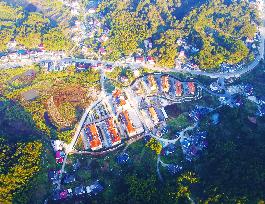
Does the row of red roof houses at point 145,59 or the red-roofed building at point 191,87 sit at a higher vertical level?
the row of red roof houses at point 145,59

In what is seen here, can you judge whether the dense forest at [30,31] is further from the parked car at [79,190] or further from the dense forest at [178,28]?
the parked car at [79,190]

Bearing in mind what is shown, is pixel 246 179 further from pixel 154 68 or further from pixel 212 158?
pixel 154 68

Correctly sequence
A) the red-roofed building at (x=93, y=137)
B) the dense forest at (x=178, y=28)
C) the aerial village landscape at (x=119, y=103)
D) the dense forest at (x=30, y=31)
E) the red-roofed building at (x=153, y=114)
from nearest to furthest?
the aerial village landscape at (x=119, y=103) → the red-roofed building at (x=93, y=137) → the red-roofed building at (x=153, y=114) → the dense forest at (x=178, y=28) → the dense forest at (x=30, y=31)

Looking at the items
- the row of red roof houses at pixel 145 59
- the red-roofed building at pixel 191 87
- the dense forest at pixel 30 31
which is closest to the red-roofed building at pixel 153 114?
the red-roofed building at pixel 191 87

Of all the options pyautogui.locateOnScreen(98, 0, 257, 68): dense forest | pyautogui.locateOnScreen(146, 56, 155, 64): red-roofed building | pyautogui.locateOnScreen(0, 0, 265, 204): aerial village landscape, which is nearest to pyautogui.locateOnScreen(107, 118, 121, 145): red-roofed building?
pyautogui.locateOnScreen(0, 0, 265, 204): aerial village landscape

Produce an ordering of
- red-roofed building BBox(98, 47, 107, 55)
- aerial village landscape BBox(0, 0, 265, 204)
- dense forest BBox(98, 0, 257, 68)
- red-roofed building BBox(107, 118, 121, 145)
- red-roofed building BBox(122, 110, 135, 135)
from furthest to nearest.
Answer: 1. red-roofed building BBox(98, 47, 107, 55)
2. dense forest BBox(98, 0, 257, 68)
3. red-roofed building BBox(122, 110, 135, 135)
4. red-roofed building BBox(107, 118, 121, 145)
5. aerial village landscape BBox(0, 0, 265, 204)

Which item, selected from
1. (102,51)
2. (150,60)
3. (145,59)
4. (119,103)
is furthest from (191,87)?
(102,51)

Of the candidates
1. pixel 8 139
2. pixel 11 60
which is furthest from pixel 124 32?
pixel 8 139

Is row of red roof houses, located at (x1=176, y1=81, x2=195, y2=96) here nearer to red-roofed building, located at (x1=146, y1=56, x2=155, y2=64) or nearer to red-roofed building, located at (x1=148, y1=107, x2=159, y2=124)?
red-roofed building, located at (x1=148, y1=107, x2=159, y2=124)

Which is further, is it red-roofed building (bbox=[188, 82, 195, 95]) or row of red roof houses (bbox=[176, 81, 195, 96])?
red-roofed building (bbox=[188, 82, 195, 95])
